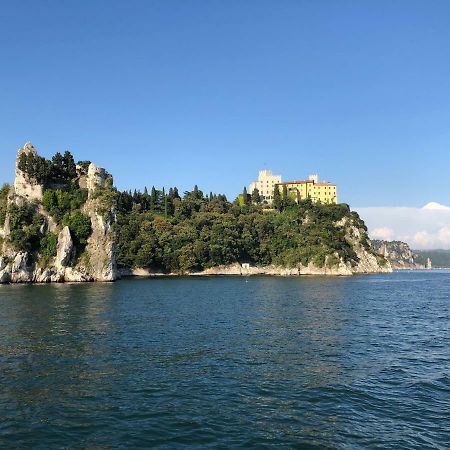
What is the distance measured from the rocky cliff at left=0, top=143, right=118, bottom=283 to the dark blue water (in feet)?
219

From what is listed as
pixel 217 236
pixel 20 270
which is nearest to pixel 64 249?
pixel 20 270

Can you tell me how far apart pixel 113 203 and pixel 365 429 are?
109 meters

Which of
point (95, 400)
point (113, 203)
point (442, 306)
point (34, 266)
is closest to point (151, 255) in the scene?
point (113, 203)

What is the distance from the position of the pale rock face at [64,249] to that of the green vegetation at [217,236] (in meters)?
38.5

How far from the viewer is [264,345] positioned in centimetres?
3362

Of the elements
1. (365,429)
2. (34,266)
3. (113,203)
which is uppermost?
(113,203)

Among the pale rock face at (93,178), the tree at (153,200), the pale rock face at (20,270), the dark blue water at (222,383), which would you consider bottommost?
the dark blue water at (222,383)

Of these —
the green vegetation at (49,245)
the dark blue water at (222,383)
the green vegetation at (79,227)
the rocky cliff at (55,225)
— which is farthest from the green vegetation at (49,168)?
the dark blue water at (222,383)

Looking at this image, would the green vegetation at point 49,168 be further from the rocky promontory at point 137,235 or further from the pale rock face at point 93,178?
the pale rock face at point 93,178

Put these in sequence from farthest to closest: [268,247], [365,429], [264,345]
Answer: [268,247] < [264,345] < [365,429]

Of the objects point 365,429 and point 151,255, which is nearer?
point 365,429

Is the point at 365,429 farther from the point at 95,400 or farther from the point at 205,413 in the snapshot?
the point at 95,400

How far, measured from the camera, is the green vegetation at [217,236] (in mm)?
156625

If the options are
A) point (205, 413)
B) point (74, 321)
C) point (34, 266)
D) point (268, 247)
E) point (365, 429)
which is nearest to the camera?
point (365, 429)
